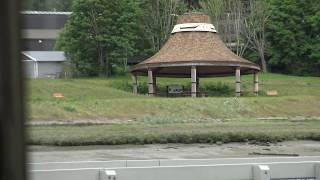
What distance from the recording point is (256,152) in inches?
773

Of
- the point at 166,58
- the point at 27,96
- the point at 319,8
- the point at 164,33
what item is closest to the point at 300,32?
the point at 319,8

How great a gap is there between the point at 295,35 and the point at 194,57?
98.8ft

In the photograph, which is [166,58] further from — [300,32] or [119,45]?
[300,32]

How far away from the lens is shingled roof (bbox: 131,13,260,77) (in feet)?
163

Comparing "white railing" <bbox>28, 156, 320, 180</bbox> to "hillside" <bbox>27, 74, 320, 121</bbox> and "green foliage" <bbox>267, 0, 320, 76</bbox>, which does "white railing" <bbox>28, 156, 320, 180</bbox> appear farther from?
"green foliage" <bbox>267, 0, 320, 76</bbox>

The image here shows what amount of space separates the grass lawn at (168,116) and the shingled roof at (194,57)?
19.3 feet

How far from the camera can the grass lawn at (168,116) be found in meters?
23.5

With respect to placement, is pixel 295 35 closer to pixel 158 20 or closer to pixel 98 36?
pixel 158 20

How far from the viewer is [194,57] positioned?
50.0 meters

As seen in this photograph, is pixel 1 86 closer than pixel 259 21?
Yes

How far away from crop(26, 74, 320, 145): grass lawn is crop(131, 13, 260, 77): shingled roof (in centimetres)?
588

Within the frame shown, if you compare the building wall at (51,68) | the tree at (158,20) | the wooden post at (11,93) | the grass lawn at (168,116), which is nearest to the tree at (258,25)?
the tree at (158,20)

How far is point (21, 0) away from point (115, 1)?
64.3 m

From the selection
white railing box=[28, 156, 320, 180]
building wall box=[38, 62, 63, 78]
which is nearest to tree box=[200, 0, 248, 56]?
building wall box=[38, 62, 63, 78]
